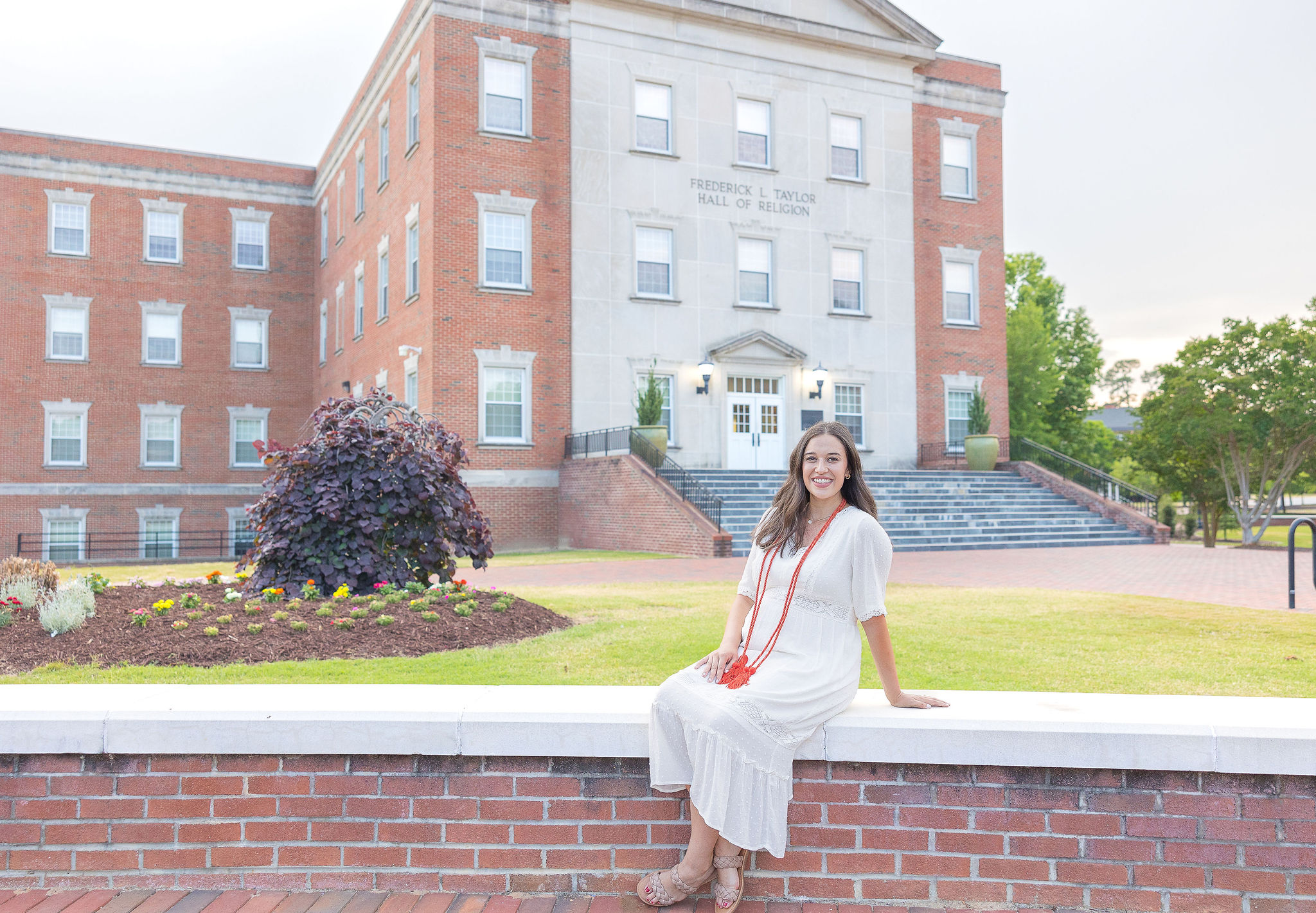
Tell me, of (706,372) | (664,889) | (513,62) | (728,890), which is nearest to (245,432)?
(513,62)

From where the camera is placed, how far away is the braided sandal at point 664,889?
3.20 meters

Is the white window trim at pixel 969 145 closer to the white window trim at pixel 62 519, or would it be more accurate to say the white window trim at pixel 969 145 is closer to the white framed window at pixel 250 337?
the white framed window at pixel 250 337

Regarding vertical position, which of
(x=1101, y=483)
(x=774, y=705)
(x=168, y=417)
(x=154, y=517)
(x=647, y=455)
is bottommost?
(x=154, y=517)

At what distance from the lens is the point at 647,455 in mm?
21719

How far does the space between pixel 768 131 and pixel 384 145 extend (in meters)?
10.7

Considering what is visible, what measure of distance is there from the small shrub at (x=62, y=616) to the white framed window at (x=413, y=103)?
19507 mm

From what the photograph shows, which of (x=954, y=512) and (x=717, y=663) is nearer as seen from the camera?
(x=717, y=663)

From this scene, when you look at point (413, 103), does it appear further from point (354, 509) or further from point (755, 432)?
point (354, 509)

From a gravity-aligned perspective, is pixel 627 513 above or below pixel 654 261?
below

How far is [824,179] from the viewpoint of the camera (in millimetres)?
27297

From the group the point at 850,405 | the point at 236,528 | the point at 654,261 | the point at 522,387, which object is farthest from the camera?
the point at 236,528

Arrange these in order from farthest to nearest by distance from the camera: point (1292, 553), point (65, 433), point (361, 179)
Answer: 1. point (65, 433)
2. point (361, 179)
3. point (1292, 553)

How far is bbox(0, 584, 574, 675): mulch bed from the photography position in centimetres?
632

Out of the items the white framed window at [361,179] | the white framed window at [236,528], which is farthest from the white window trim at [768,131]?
the white framed window at [236,528]
